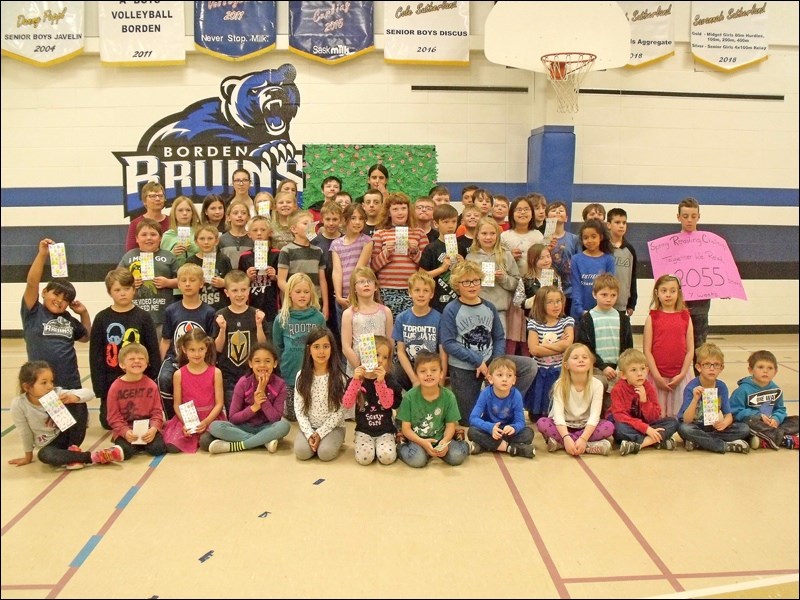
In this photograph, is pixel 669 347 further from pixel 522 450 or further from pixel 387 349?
pixel 387 349

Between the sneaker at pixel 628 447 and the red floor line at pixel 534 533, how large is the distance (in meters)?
0.78

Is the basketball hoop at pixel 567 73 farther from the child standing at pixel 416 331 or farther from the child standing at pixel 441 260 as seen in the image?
the child standing at pixel 416 331

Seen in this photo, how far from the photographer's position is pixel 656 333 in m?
4.97

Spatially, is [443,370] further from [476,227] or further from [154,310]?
[154,310]

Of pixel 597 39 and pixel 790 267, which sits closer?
pixel 597 39

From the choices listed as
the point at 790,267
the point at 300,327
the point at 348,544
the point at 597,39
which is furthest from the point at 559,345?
the point at 790,267

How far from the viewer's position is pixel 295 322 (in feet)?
16.2

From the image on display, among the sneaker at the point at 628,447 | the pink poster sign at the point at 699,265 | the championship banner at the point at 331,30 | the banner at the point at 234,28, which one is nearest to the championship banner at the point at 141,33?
the banner at the point at 234,28

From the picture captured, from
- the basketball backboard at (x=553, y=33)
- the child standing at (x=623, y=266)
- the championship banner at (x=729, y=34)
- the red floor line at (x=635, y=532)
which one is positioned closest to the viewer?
the red floor line at (x=635, y=532)

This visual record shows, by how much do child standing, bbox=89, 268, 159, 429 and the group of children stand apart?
0.01 m

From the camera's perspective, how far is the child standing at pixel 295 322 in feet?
16.0

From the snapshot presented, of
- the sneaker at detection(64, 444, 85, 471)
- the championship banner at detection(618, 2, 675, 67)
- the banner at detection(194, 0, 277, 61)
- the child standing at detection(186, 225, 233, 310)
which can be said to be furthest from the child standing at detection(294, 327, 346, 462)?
the championship banner at detection(618, 2, 675, 67)

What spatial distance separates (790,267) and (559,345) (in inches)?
216

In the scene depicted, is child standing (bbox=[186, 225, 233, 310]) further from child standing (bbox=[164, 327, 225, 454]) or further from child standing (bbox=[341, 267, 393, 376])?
child standing (bbox=[341, 267, 393, 376])
